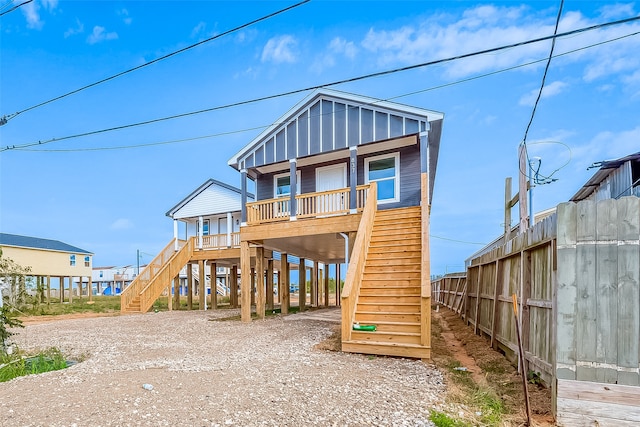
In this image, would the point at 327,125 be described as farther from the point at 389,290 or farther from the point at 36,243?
the point at 36,243

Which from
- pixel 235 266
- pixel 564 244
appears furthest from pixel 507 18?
pixel 235 266

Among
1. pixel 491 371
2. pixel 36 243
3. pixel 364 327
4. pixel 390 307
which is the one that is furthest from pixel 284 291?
pixel 36 243

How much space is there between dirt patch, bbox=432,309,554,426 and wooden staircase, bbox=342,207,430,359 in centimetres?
64

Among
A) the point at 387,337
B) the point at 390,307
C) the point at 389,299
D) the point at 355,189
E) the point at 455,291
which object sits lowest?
the point at 455,291

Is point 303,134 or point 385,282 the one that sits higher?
point 303,134

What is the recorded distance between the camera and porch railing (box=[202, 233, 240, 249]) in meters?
18.0

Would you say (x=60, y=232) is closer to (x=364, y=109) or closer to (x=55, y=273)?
(x=55, y=273)

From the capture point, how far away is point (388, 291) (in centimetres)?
756

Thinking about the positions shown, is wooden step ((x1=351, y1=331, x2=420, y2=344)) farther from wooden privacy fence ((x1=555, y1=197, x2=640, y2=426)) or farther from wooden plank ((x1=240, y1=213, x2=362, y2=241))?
wooden plank ((x1=240, y1=213, x2=362, y2=241))

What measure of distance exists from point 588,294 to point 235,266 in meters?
19.1

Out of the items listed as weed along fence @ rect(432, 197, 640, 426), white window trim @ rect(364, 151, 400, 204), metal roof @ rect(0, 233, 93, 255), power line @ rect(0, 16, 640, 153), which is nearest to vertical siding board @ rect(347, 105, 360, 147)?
white window trim @ rect(364, 151, 400, 204)

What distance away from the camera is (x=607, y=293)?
11.0 feet

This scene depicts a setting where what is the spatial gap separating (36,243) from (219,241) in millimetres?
18423

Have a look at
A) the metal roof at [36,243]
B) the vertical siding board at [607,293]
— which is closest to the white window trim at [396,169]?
the vertical siding board at [607,293]
